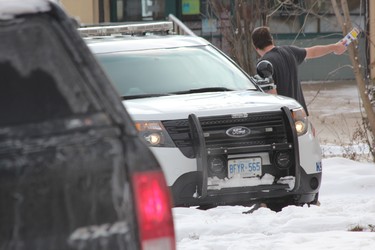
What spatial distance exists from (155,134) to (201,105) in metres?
0.52

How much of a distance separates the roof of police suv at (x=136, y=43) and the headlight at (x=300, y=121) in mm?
1797

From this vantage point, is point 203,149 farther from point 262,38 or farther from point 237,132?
point 262,38

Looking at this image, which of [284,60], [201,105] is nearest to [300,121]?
[201,105]

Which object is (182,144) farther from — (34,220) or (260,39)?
(34,220)

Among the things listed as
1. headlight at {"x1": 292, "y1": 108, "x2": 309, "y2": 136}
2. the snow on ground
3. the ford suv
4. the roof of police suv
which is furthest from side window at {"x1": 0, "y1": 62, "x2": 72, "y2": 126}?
the roof of police suv

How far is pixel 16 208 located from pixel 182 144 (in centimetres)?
561

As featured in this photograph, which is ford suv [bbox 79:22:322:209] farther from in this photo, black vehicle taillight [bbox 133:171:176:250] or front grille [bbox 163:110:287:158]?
black vehicle taillight [bbox 133:171:176:250]

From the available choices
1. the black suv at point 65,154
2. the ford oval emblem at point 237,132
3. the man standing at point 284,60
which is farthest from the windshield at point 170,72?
the black suv at point 65,154

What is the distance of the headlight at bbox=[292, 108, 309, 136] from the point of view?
9.35m

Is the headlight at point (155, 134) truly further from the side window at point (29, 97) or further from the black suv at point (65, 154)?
the side window at point (29, 97)

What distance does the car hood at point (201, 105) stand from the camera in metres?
8.95

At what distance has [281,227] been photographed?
8320 mm

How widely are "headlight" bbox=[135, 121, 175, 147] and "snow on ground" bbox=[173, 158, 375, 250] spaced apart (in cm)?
54

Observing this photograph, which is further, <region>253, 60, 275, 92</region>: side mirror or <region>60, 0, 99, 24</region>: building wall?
<region>60, 0, 99, 24</region>: building wall
